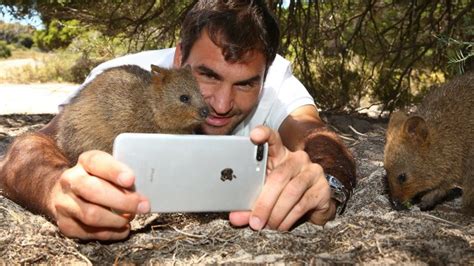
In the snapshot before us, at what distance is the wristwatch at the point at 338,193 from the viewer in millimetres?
3289

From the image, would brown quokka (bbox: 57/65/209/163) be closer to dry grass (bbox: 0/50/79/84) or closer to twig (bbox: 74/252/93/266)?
twig (bbox: 74/252/93/266)

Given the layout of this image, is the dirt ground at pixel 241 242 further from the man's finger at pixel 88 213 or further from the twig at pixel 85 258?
the man's finger at pixel 88 213

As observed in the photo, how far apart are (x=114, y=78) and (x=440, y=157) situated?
281cm

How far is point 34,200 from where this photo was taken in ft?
9.52

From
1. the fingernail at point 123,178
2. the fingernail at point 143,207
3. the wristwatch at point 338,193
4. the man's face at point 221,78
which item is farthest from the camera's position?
the man's face at point 221,78

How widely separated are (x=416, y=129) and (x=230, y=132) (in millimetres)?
1531

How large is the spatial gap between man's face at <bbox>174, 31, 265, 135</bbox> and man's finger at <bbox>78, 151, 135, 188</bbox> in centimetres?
156

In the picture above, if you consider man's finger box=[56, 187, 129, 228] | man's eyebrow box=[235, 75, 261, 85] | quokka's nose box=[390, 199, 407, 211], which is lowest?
quokka's nose box=[390, 199, 407, 211]

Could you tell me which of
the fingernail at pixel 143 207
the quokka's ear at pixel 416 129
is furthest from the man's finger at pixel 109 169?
the quokka's ear at pixel 416 129

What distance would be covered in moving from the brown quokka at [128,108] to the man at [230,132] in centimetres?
18

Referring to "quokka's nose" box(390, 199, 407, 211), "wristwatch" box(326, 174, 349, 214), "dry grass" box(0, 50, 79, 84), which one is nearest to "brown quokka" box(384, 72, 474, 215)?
"quokka's nose" box(390, 199, 407, 211)

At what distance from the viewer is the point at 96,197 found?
224cm

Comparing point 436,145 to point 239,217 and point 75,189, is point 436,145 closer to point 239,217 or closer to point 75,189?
point 239,217

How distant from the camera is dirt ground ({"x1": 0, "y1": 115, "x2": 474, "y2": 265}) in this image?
2.45 meters
